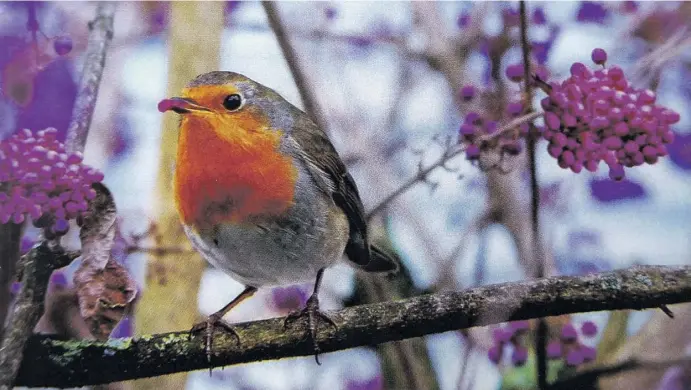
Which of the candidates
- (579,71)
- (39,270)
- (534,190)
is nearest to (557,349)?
(534,190)

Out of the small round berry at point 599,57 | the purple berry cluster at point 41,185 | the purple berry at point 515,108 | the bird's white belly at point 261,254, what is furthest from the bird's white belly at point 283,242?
the small round berry at point 599,57

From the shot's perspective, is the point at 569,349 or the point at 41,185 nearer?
the point at 41,185

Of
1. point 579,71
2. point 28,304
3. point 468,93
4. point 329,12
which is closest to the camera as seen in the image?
point 28,304

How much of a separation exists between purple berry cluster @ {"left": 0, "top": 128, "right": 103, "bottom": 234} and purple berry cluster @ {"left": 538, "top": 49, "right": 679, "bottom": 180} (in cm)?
46

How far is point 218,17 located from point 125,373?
0.45 metres

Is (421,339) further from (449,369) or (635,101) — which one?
(635,101)

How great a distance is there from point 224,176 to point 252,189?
29 mm

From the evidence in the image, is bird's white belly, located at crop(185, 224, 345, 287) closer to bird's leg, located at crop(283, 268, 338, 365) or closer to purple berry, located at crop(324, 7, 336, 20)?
bird's leg, located at crop(283, 268, 338, 365)

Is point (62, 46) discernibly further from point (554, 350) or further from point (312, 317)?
point (554, 350)

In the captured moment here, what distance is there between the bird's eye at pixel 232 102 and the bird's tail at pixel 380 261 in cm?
24

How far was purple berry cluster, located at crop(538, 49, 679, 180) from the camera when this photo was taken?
2.45 ft

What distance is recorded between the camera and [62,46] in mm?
831

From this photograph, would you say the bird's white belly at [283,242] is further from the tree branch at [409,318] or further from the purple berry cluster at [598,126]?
the purple berry cluster at [598,126]

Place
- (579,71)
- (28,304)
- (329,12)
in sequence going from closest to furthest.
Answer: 1. (28,304)
2. (579,71)
3. (329,12)
